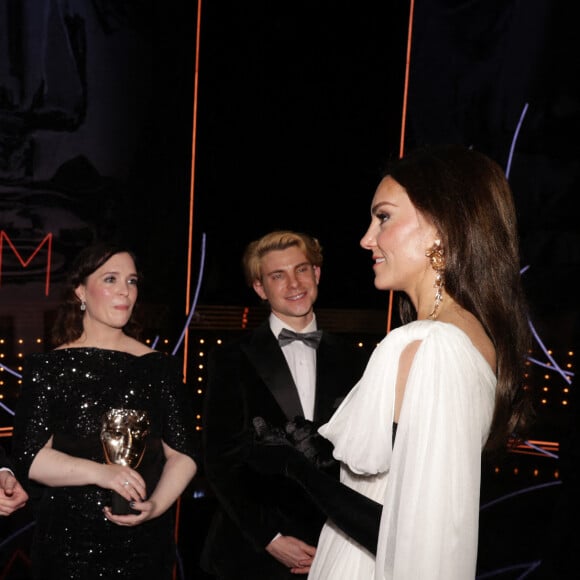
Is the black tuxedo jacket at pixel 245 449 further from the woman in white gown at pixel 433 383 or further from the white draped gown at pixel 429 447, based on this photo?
the white draped gown at pixel 429 447

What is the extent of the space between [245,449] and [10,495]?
897 mm

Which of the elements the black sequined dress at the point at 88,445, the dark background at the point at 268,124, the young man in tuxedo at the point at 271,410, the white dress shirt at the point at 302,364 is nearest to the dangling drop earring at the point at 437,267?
the young man in tuxedo at the point at 271,410

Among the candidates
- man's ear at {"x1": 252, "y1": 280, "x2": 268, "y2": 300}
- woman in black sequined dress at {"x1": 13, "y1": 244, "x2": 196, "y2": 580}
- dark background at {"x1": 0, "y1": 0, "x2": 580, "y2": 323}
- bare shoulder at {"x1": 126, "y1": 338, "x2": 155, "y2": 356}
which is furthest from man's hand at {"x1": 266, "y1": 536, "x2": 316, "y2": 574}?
dark background at {"x1": 0, "y1": 0, "x2": 580, "y2": 323}

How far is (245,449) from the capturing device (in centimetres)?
303

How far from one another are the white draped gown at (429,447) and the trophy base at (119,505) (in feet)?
4.52

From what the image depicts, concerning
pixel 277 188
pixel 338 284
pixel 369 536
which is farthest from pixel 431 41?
pixel 369 536

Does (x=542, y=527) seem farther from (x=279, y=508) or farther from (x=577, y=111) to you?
(x=577, y=111)

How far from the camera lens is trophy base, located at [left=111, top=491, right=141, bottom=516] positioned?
9.31ft

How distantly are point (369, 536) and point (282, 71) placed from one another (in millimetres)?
5469

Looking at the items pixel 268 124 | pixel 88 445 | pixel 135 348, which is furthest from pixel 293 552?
pixel 268 124

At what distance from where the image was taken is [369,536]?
173 cm

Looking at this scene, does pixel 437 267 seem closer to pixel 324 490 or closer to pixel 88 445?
pixel 324 490

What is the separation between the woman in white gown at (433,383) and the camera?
1.60m

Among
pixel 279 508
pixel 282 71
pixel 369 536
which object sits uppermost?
pixel 282 71
